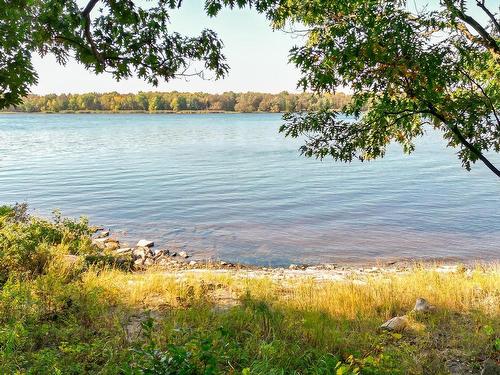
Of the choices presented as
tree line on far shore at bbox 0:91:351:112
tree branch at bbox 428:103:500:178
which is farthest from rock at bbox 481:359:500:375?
tree line on far shore at bbox 0:91:351:112

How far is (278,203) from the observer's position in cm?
2358

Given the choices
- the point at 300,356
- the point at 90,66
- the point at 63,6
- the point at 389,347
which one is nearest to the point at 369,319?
the point at 389,347

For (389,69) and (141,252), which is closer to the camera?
(389,69)

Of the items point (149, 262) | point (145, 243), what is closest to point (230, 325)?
point (149, 262)

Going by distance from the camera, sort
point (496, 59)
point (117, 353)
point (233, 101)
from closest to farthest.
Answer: point (117, 353) → point (496, 59) → point (233, 101)

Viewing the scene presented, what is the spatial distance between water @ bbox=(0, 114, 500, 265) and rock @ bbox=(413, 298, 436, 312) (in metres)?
7.57

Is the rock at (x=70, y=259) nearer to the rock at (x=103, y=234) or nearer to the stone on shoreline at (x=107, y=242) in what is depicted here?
the stone on shoreline at (x=107, y=242)

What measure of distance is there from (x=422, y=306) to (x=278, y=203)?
16.4 metres

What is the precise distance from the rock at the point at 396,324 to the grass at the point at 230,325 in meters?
0.11

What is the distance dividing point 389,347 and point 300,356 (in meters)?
1.23

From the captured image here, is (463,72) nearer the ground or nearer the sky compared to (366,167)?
nearer the sky

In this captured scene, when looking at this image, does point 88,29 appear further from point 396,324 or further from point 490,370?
point 490,370

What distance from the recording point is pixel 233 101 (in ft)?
507

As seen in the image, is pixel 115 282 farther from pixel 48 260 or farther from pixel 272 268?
pixel 272 268
